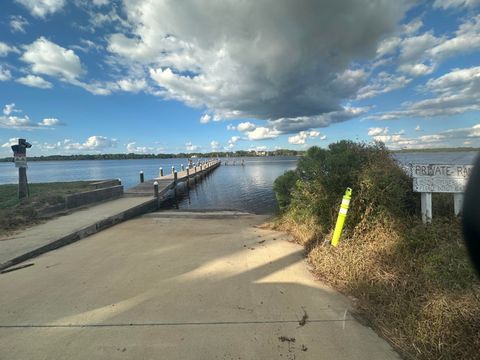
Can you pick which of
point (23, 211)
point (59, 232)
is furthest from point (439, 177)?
point (23, 211)

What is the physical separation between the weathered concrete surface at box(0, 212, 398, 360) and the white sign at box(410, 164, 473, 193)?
7.84 ft

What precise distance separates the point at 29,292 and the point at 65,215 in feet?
19.6

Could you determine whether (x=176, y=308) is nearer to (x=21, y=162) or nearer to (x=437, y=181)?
(x=437, y=181)

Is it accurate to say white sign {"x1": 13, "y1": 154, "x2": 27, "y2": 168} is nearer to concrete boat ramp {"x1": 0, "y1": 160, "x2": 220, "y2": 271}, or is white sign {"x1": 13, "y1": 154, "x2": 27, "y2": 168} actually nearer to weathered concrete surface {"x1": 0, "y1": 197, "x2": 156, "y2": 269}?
concrete boat ramp {"x1": 0, "y1": 160, "x2": 220, "y2": 271}

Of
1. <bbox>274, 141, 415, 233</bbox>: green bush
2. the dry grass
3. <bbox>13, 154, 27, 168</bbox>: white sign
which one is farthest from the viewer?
<bbox>13, 154, 27, 168</bbox>: white sign

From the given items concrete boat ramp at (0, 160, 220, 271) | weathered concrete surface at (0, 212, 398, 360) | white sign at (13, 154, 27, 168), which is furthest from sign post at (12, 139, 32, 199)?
weathered concrete surface at (0, 212, 398, 360)

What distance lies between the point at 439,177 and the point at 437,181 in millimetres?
71

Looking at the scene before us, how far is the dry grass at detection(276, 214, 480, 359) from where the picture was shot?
2.55 meters

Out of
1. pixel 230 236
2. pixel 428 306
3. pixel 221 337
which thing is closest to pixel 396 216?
pixel 428 306

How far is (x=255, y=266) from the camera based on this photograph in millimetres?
4895

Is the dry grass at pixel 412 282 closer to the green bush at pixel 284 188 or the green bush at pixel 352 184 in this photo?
the green bush at pixel 352 184

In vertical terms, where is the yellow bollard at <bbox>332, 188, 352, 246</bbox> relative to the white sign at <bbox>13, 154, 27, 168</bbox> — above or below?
below

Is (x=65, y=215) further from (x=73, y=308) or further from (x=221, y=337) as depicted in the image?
(x=221, y=337)

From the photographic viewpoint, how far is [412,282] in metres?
3.29
